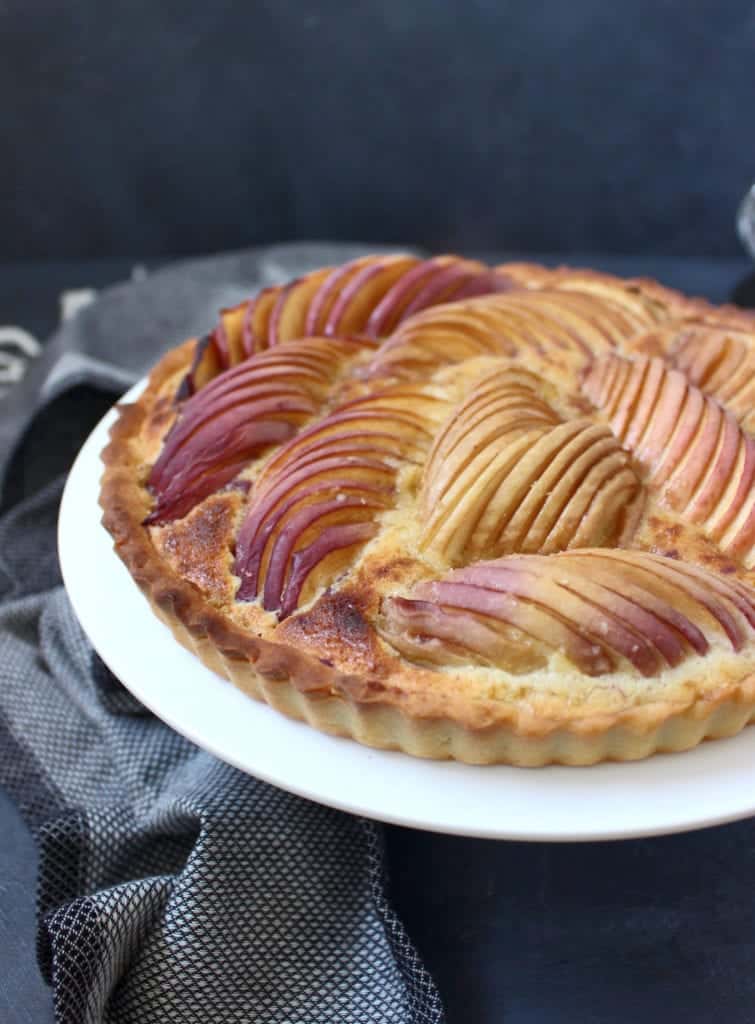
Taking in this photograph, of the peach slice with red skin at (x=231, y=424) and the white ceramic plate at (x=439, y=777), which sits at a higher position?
the peach slice with red skin at (x=231, y=424)

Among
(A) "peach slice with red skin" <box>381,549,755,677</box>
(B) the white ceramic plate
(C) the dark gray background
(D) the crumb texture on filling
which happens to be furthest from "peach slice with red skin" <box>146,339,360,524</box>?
(C) the dark gray background

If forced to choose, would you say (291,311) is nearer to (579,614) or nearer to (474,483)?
(474,483)

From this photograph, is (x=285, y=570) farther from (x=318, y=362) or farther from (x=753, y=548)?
(x=753, y=548)

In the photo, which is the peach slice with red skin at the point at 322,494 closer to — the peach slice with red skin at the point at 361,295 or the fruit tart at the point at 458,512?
the fruit tart at the point at 458,512

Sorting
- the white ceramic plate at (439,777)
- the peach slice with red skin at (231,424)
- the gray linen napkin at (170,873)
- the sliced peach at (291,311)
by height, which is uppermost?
the sliced peach at (291,311)

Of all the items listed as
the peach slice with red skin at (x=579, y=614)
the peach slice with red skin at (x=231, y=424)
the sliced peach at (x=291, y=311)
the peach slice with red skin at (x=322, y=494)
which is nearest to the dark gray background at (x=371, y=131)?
the sliced peach at (x=291, y=311)

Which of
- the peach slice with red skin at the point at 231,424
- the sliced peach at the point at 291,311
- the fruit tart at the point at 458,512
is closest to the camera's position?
the fruit tart at the point at 458,512

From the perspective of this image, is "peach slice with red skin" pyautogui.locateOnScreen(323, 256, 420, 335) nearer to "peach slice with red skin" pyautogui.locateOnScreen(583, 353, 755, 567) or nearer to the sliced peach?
the sliced peach
